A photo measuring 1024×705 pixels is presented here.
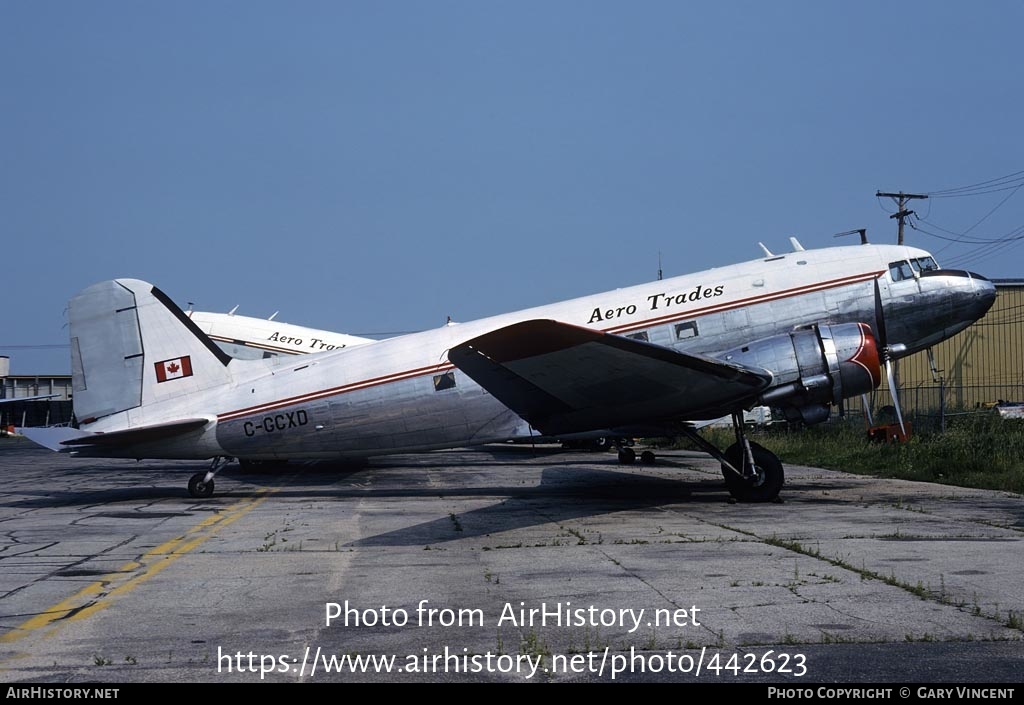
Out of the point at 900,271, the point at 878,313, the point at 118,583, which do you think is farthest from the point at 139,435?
the point at 900,271

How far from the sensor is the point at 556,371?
47.5 ft

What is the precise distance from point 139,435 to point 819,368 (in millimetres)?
13187

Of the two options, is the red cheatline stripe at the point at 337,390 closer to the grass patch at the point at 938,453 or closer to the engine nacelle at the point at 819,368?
the engine nacelle at the point at 819,368

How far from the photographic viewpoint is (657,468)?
88.3 feet

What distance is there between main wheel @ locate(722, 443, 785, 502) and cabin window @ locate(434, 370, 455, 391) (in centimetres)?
543

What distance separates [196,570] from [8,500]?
40.3 feet

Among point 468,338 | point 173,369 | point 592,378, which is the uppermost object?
point 468,338

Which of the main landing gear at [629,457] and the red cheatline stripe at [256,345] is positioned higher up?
the red cheatline stripe at [256,345]

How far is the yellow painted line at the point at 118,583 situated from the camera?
788 cm

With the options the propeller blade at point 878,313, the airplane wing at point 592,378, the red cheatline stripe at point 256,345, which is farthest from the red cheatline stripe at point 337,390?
the red cheatline stripe at point 256,345

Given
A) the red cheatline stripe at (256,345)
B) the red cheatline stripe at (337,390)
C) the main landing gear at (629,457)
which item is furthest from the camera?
the red cheatline stripe at (256,345)

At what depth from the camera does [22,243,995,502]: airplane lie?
1551cm

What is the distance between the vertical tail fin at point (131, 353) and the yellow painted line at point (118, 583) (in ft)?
15.9

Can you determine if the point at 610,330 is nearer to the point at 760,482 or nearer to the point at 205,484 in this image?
the point at 760,482
